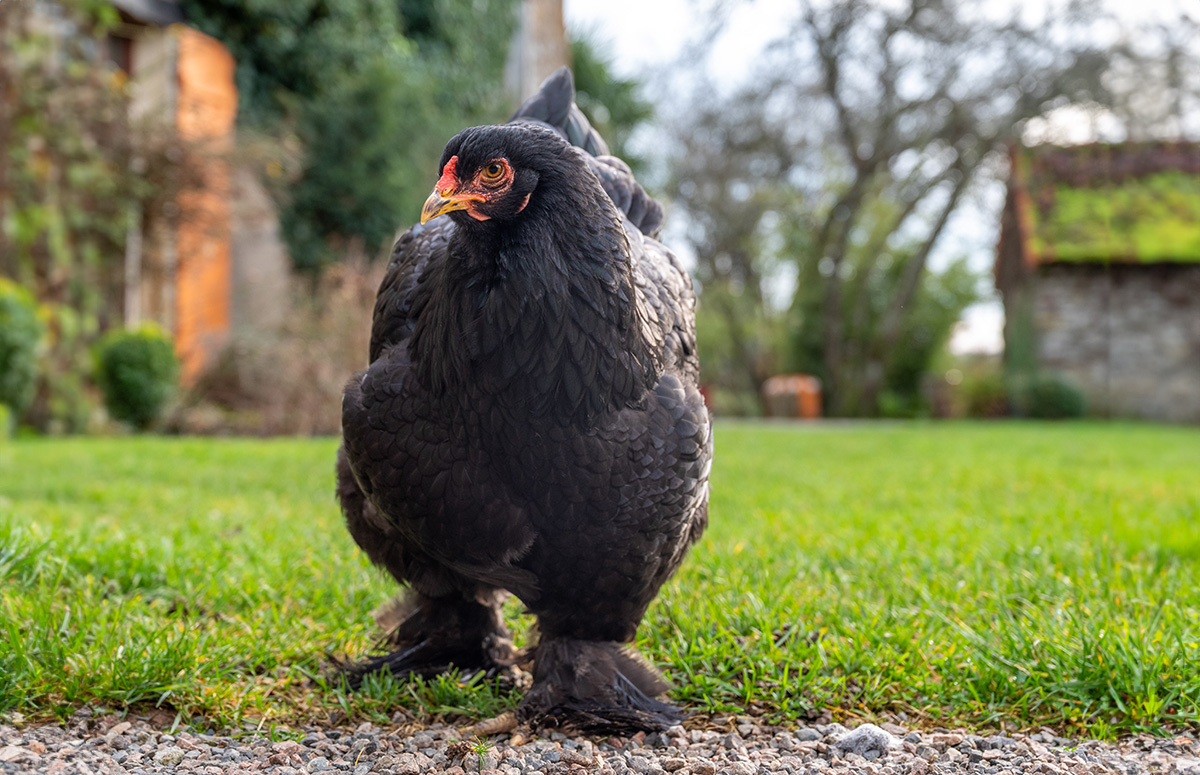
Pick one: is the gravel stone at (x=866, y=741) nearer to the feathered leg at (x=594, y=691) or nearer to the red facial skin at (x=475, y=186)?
the feathered leg at (x=594, y=691)

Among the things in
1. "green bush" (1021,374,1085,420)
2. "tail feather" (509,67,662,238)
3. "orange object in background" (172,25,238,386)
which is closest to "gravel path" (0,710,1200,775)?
"tail feather" (509,67,662,238)

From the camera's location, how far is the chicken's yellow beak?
1.94 metres

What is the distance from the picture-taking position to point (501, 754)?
212 cm

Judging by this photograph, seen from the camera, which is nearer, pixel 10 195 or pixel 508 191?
pixel 508 191

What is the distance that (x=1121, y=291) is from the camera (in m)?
18.3

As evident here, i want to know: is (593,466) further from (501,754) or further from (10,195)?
(10,195)

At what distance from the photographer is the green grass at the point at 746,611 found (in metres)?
2.31

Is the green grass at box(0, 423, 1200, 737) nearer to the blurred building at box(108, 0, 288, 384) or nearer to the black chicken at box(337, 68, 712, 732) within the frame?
the black chicken at box(337, 68, 712, 732)

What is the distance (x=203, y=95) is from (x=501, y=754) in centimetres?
1170

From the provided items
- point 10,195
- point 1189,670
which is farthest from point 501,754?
point 10,195

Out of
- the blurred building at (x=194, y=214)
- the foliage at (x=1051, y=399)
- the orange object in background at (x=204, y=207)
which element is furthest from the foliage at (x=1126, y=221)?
the orange object in background at (x=204, y=207)

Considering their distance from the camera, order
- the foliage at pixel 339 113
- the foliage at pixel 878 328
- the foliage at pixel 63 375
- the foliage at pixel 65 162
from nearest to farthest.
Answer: the foliage at pixel 65 162
the foliage at pixel 63 375
the foliage at pixel 339 113
the foliage at pixel 878 328

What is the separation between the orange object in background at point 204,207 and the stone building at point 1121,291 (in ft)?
49.3

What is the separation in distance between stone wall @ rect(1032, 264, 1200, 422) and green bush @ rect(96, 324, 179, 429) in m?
16.5
